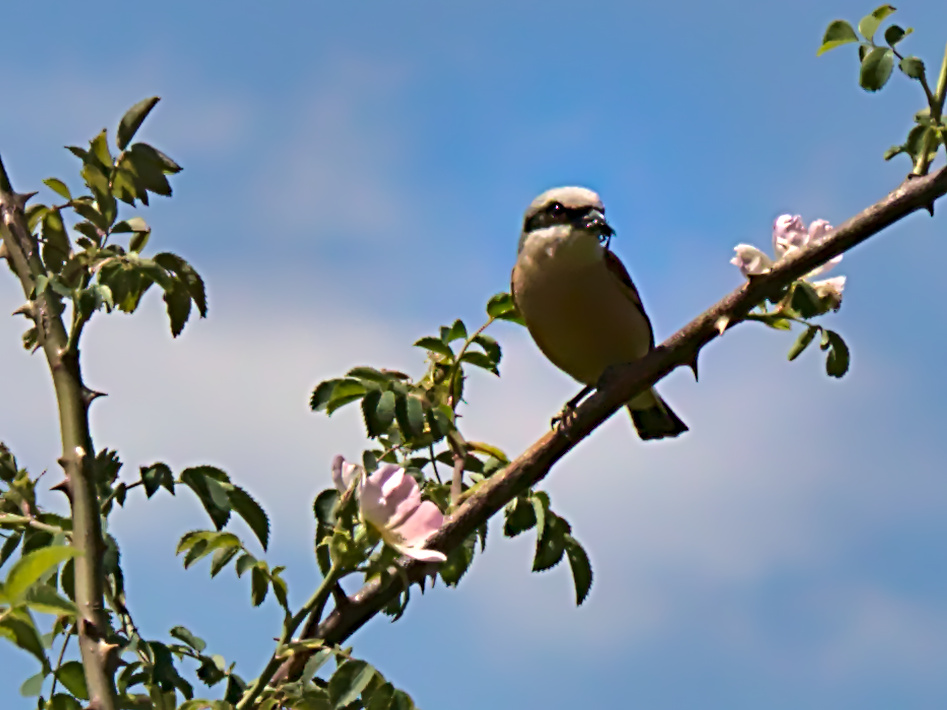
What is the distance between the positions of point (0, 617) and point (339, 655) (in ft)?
2.76

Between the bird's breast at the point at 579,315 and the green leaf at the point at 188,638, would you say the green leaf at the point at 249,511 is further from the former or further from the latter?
the bird's breast at the point at 579,315

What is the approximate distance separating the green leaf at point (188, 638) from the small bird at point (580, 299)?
1868mm

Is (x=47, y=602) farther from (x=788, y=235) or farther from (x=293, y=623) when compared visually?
(x=788, y=235)

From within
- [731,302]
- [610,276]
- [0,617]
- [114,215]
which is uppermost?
[610,276]

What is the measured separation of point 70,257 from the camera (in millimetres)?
2916

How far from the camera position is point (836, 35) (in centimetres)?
341

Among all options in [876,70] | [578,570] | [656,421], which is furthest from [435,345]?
[656,421]

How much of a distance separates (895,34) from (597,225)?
5.26ft

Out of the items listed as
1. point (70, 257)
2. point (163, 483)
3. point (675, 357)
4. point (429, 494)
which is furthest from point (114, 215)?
point (675, 357)

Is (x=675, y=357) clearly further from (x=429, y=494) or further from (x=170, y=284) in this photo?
(x=170, y=284)

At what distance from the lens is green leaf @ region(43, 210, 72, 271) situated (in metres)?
2.96

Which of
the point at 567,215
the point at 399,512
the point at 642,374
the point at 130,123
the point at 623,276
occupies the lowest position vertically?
the point at 399,512

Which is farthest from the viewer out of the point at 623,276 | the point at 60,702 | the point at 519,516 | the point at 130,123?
the point at 623,276

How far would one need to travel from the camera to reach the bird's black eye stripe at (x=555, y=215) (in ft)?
15.6
